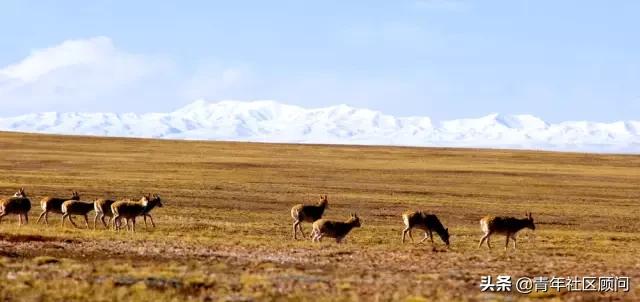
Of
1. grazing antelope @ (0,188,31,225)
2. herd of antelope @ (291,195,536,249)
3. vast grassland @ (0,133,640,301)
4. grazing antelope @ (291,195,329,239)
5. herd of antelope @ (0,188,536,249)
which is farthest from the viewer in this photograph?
grazing antelope @ (0,188,31,225)

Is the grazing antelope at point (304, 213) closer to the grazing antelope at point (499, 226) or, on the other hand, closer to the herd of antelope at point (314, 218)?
the herd of antelope at point (314, 218)

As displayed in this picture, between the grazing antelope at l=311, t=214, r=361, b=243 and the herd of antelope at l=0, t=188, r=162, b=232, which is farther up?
the herd of antelope at l=0, t=188, r=162, b=232

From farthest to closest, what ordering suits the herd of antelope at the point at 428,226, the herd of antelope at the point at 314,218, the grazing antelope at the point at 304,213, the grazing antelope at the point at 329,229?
the grazing antelope at the point at 304,213 → the herd of antelope at the point at 314,218 → the herd of antelope at the point at 428,226 → the grazing antelope at the point at 329,229

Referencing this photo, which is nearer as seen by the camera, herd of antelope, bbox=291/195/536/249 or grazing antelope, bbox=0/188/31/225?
herd of antelope, bbox=291/195/536/249

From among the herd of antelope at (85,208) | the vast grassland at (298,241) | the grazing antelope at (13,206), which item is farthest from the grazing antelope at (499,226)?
the grazing antelope at (13,206)

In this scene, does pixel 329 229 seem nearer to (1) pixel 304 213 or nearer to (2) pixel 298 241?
(2) pixel 298 241

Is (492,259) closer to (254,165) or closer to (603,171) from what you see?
(254,165)

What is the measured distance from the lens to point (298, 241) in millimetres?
30141

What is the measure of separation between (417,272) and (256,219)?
19092mm

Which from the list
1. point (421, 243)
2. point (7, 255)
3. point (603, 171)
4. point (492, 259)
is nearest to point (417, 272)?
point (492, 259)

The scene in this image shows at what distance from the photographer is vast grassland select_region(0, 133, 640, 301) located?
19328 millimetres

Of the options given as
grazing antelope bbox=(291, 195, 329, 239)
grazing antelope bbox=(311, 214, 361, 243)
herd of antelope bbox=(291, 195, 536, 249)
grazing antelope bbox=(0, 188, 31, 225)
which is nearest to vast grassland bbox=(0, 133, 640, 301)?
grazing antelope bbox=(311, 214, 361, 243)

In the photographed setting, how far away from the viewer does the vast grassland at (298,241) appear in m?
19.3

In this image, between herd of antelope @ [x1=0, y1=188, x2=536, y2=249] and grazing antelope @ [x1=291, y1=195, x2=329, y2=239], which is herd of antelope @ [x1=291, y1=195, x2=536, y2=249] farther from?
grazing antelope @ [x1=291, y1=195, x2=329, y2=239]
